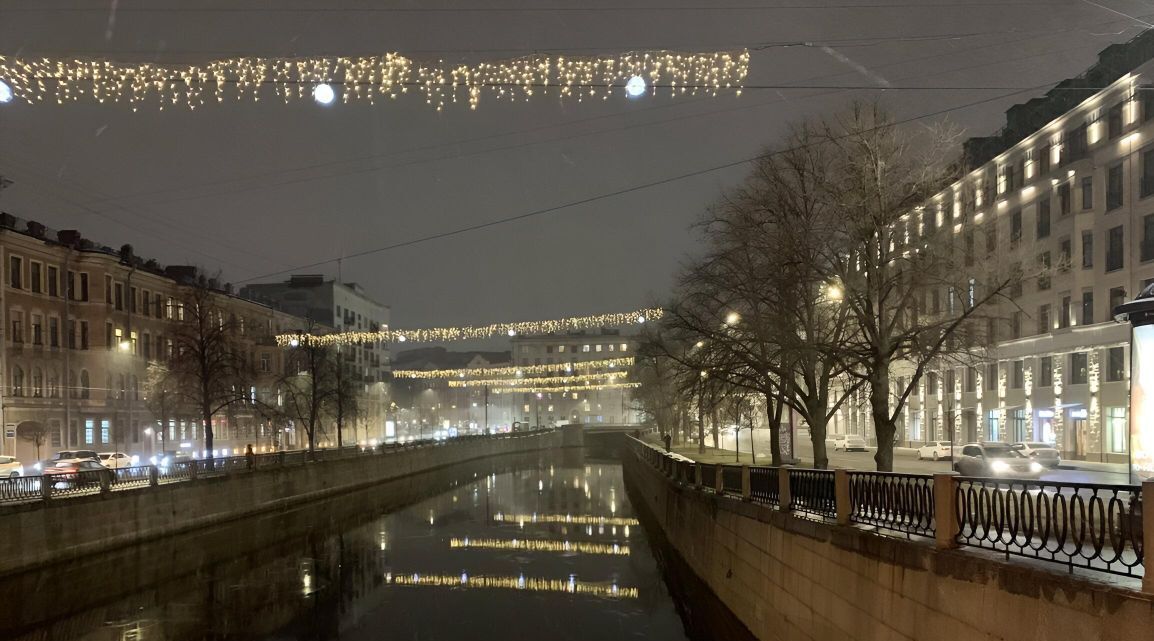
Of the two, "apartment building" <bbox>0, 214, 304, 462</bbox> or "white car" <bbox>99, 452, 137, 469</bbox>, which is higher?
"apartment building" <bbox>0, 214, 304, 462</bbox>

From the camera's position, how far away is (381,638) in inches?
814

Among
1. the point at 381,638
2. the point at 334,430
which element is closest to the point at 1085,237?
the point at 381,638

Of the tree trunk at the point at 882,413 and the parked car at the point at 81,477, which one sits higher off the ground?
the tree trunk at the point at 882,413

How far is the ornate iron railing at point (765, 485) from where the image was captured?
19812 millimetres

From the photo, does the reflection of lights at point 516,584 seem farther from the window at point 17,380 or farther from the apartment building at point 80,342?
the window at point 17,380

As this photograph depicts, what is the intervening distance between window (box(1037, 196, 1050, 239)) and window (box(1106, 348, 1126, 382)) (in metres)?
7.73

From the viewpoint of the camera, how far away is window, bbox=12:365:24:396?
4919 centimetres

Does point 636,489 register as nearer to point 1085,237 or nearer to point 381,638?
point 1085,237

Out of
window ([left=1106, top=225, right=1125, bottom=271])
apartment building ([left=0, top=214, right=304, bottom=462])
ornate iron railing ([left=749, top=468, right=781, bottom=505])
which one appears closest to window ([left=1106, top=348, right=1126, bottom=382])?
window ([left=1106, top=225, right=1125, bottom=271])

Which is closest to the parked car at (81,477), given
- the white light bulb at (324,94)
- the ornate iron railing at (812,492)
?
the white light bulb at (324,94)

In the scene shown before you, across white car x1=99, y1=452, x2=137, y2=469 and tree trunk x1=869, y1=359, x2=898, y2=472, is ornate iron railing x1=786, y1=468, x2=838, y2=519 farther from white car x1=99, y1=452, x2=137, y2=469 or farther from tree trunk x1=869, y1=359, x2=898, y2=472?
white car x1=99, y1=452, x2=137, y2=469

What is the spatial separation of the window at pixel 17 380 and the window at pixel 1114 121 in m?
54.6

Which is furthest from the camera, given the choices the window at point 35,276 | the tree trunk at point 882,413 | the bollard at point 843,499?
the window at point 35,276

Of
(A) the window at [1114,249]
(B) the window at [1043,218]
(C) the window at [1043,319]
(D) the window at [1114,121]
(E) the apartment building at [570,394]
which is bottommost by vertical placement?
(E) the apartment building at [570,394]
